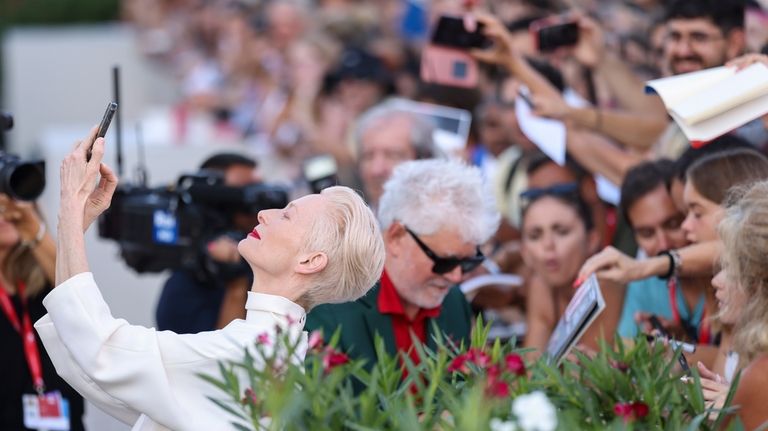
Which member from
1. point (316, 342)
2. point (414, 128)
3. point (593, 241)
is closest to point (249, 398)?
point (316, 342)

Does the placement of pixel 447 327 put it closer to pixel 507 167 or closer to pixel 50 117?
pixel 507 167

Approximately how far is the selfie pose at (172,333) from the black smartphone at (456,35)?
2.17 meters

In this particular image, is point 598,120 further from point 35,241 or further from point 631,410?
point 631,410

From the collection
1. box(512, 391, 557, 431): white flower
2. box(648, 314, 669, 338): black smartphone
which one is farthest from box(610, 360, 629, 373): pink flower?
box(648, 314, 669, 338): black smartphone

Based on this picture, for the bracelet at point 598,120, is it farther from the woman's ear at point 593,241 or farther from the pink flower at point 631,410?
the pink flower at point 631,410

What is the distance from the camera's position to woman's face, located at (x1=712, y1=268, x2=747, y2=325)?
3.28 m

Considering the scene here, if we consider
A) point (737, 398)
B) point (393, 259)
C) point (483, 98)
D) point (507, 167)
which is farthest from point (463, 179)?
point (483, 98)

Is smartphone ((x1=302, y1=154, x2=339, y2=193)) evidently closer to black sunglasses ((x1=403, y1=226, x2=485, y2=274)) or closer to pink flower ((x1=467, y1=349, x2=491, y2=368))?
black sunglasses ((x1=403, y1=226, x2=485, y2=274))

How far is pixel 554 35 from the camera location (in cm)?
577

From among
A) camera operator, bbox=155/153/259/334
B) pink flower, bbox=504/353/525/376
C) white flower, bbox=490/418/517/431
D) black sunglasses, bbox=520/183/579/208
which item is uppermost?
white flower, bbox=490/418/517/431

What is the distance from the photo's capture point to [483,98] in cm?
708

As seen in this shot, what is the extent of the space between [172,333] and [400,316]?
1.16m

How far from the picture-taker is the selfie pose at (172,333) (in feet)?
9.93

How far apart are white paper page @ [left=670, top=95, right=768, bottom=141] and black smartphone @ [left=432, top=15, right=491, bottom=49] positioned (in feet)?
5.34
